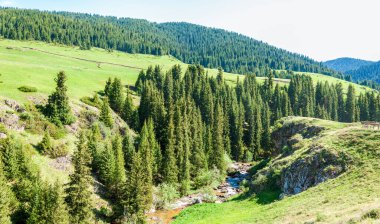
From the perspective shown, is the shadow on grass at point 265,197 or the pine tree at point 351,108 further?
the pine tree at point 351,108

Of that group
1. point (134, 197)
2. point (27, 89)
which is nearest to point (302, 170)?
point (134, 197)

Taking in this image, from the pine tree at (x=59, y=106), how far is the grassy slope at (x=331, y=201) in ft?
111

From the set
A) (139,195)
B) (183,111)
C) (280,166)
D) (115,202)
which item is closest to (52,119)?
(115,202)

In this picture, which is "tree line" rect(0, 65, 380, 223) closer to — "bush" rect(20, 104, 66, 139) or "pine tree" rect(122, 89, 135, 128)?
"pine tree" rect(122, 89, 135, 128)

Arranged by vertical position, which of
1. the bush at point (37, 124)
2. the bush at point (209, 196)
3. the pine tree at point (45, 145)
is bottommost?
the bush at point (209, 196)

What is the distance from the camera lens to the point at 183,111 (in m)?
100

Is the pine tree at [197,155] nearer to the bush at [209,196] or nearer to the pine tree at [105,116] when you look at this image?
the bush at [209,196]

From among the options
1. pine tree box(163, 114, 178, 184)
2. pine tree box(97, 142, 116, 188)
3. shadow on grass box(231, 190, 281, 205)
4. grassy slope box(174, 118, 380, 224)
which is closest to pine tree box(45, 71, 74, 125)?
pine tree box(97, 142, 116, 188)

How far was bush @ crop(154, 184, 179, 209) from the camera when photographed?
71.2m

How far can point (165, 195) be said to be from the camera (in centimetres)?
7262

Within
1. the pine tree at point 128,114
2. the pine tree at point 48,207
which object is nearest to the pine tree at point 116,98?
the pine tree at point 128,114

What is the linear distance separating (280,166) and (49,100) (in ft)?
169

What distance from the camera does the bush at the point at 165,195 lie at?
71250 millimetres

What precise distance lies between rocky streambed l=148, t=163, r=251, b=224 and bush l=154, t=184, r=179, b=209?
116cm
